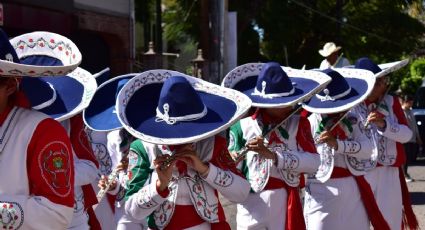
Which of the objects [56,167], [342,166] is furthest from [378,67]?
[56,167]

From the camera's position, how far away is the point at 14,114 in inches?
129

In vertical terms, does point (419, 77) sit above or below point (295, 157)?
below

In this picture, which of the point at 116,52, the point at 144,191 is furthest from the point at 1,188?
the point at 116,52

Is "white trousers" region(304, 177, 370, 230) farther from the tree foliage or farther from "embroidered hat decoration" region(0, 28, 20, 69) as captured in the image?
the tree foliage

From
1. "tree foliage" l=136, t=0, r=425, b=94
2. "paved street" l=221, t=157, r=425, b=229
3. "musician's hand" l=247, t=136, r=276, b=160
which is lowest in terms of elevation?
"paved street" l=221, t=157, r=425, b=229

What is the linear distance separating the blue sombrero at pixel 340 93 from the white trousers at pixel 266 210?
0.97m

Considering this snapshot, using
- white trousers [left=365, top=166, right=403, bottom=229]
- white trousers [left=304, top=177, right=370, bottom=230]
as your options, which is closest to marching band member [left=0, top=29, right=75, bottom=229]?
white trousers [left=304, top=177, right=370, bottom=230]

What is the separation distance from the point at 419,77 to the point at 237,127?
30456mm

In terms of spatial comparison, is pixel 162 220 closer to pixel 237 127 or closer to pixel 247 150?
pixel 247 150

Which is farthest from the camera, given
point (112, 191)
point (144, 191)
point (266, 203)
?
point (112, 191)

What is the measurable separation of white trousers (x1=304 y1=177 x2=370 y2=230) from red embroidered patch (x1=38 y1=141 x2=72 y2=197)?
3.81 meters

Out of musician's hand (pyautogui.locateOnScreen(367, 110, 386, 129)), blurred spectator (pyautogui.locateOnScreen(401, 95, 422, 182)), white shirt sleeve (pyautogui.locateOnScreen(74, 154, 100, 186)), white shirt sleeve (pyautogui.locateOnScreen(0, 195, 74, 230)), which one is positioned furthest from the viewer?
blurred spectator (pyautogui.locateOnScreen(401, 95, 422, 182))

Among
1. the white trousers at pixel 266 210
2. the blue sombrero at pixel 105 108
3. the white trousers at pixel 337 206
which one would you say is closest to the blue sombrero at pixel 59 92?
the blue sombrero at pixel 105 108

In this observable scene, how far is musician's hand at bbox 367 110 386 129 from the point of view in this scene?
6.91 metres
